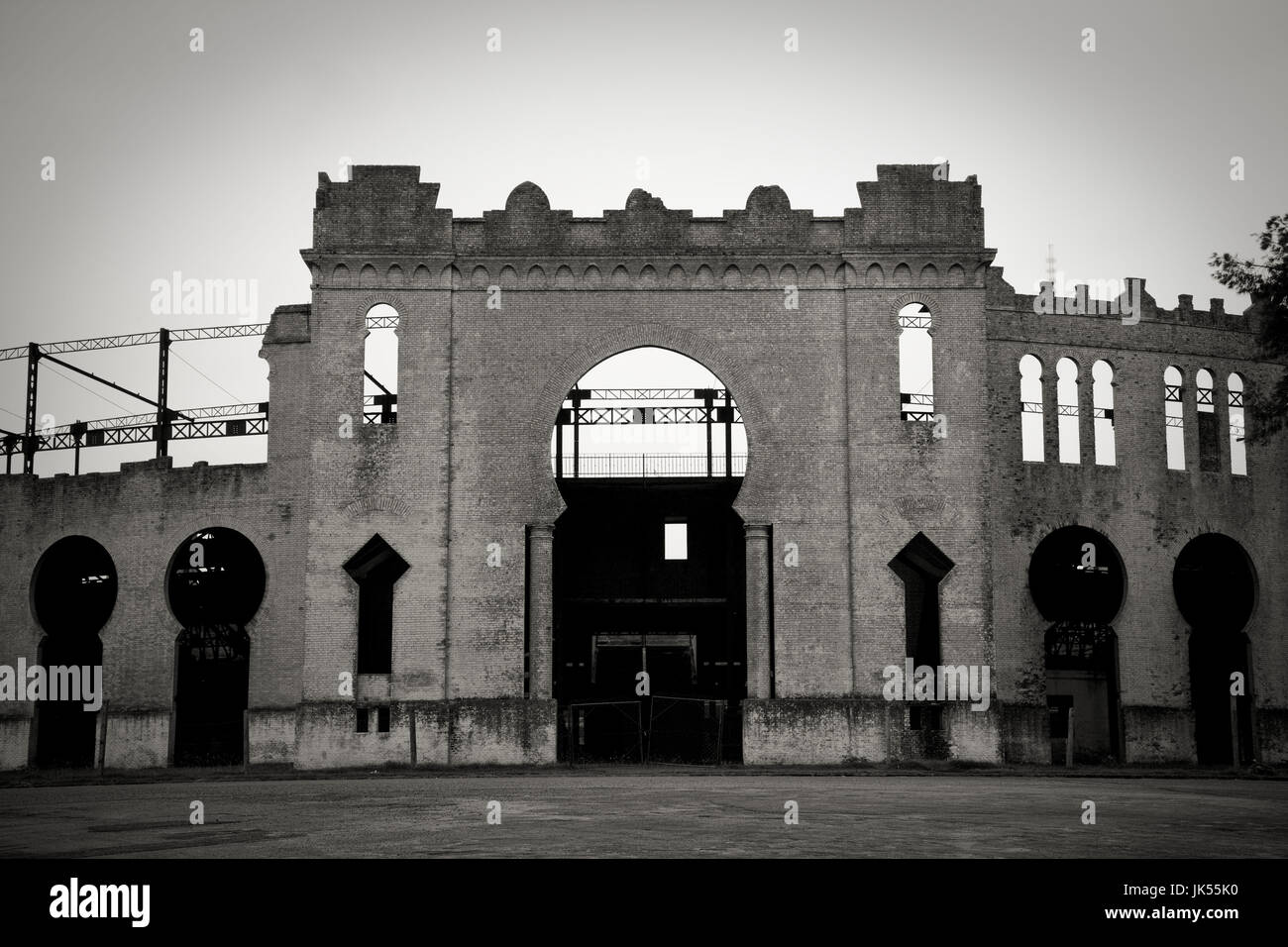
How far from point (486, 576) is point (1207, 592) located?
19794 mm

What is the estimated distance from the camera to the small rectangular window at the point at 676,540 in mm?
47031

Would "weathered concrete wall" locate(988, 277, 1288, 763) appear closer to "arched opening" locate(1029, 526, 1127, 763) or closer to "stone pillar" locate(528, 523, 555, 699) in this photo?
"arched opening" locate(1029, 526, 1127, 763)

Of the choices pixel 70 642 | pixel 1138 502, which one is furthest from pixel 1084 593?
pixel 70 642

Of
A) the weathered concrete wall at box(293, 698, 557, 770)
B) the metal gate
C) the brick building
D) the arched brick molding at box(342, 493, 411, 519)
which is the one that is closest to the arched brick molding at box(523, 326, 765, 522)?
the brick building

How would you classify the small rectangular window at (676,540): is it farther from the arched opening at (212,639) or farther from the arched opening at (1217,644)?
the arched opening at (1217,644)

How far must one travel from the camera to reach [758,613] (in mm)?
34875

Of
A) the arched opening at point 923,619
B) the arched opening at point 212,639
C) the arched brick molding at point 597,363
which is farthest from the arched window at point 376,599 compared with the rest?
the arched opening at point 923,619

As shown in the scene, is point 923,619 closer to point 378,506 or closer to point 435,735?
point 435,735

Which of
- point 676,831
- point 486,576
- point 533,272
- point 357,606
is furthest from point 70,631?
point 676,831

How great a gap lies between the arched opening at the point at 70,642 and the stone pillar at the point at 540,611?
1242cm

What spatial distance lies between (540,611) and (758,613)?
5.23m

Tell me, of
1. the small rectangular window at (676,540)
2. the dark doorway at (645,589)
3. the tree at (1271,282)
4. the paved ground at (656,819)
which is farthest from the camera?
the small rectangular window at (676,540)

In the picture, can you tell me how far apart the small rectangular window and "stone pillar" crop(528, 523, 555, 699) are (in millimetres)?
12185
